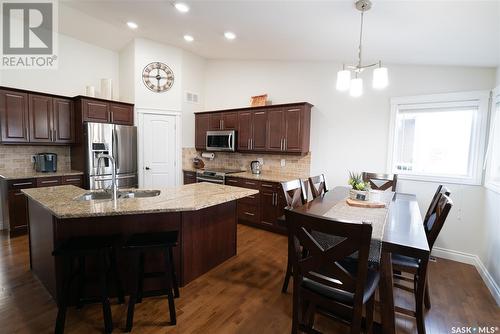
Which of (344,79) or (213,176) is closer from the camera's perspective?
(344,79)

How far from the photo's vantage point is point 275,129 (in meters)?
4.16

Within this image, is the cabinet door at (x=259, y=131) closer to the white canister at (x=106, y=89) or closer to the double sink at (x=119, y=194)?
the double sink at (x=119, y=194)

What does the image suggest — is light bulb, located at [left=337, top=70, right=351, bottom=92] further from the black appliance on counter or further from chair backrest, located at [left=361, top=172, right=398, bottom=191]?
the black appliance on counter

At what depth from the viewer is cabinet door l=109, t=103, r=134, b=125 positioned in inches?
171

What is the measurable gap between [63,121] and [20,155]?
2.74 ft

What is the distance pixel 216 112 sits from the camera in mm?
4926

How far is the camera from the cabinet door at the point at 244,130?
4492 mm

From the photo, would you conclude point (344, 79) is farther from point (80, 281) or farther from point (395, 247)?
point (80, 281)

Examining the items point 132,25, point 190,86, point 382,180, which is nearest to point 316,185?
point 382,180

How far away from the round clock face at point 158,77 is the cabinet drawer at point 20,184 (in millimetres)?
2424

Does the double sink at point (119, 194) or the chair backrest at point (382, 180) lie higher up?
the chair backrest at point (382, 180)

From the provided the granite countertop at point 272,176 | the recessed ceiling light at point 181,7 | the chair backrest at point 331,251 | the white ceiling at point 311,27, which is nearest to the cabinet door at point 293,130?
the granite countertop at point 272,176

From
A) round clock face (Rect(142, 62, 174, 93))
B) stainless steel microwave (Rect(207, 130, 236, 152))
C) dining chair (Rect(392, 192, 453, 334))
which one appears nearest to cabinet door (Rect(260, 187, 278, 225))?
stainless steel microwave (Rect(207, 130, 236, 152))

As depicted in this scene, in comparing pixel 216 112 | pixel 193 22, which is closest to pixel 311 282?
pixel 193 22
